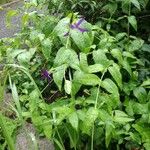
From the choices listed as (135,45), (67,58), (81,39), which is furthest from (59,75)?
(135,45)

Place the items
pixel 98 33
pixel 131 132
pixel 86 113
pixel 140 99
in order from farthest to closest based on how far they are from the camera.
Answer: pixel 98 33 → pixel 140 99 → pixel 131 132 → pixel 86 113

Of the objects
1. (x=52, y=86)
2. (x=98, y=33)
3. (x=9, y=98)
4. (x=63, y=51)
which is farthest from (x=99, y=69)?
(x=9, y=98)

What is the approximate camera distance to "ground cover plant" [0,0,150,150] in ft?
5.85

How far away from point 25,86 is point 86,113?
0.76 meters

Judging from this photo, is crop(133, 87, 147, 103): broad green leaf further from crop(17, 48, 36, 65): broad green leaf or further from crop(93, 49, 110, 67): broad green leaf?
crop(17, 48, 36, 65): broad green leaf

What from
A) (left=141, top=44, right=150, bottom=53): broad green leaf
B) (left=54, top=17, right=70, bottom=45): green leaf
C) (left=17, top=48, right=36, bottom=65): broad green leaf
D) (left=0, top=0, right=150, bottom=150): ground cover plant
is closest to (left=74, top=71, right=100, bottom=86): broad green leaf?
(left=0, top=0, right=150, bottom=150): ground cover plant

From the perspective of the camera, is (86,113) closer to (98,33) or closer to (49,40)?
(49,40)

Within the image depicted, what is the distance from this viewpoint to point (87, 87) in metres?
2.20

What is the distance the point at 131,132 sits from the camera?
189 cm

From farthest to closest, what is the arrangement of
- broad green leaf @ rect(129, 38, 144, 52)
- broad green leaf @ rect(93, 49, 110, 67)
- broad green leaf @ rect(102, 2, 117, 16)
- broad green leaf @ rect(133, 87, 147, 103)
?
broad green leaf @ rect(102, 2, 117, 16), broad green leaf @ rect(129, 38, 144, 52), broad green leaf @ rect(133, 87, 147, 103), broad green leaf @ rect(93, 49, 110, 67)

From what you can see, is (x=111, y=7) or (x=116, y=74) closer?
(x=116, y=74)

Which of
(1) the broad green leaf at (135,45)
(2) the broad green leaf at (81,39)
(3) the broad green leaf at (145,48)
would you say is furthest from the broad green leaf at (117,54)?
(3) the broad green leaf at (145,48)

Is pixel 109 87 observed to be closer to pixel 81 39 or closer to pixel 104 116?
pixel 104 116

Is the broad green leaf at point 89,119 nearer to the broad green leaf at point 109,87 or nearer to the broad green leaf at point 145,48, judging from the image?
the broad green leaf at point 109,87
